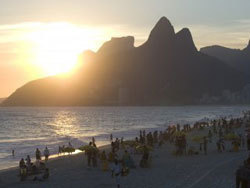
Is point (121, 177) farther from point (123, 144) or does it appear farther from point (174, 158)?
point (123, 144)

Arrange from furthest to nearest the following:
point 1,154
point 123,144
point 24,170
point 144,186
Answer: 1. point 1,154
2. point 123,144
3. point 24,170
4. point 144,186

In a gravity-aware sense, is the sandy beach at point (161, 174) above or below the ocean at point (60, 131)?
above

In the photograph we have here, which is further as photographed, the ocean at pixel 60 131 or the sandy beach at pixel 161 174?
the ocean at pixel 60 131

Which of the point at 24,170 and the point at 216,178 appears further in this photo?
the point at 24,170

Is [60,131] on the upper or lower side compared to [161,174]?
lower

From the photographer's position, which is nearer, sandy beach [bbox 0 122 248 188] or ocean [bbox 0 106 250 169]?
sandy beach [bbox 0 122 248 188]

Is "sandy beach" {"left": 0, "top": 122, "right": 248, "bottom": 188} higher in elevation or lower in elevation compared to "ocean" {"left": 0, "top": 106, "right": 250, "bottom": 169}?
higher

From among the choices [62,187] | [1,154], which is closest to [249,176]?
[62,187]

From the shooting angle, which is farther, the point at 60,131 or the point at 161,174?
the point at 60,131
